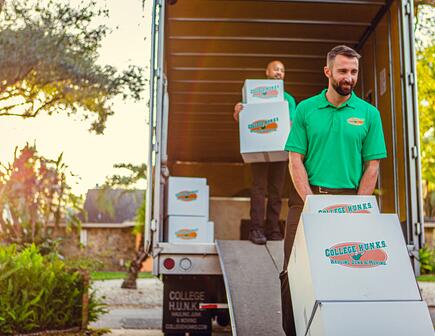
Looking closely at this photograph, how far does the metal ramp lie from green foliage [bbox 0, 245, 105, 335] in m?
2.71

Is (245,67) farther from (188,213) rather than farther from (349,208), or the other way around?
(349,208)

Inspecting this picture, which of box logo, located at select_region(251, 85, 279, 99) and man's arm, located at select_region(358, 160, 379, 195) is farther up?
box logo, located at select_region(251, 85, 279, 99)

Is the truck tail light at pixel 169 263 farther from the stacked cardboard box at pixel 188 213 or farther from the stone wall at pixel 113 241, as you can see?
the stone wall at pixel 113 241

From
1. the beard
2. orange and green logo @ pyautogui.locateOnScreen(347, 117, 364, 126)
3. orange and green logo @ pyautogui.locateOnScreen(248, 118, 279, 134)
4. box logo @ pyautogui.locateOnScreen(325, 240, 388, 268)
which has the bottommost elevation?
box logo @ pyautogui.locateOnScreen(325, 240, 388, 268)

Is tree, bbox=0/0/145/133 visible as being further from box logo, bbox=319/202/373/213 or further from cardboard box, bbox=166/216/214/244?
box logo, bbox=319/202/373/213

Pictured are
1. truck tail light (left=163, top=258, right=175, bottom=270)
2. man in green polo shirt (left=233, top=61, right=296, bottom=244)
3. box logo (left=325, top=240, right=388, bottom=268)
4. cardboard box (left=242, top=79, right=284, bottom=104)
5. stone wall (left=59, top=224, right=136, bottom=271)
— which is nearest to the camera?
box logo (left=325, top=240, right=388, bottom=268)

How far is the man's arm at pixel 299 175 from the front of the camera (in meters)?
3.37

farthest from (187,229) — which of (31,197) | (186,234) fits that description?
(31,197)

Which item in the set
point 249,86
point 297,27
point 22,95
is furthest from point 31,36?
point 249,86

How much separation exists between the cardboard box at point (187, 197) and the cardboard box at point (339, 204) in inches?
126

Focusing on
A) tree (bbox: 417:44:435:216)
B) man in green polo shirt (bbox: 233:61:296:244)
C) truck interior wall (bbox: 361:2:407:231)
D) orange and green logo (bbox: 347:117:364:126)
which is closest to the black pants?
man in green polo shirt (bbox: 233:61:296:244)

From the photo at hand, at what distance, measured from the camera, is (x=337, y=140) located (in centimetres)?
340

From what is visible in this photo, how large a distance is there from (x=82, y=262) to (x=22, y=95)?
4.03 meters

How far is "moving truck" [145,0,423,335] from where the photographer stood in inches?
197
